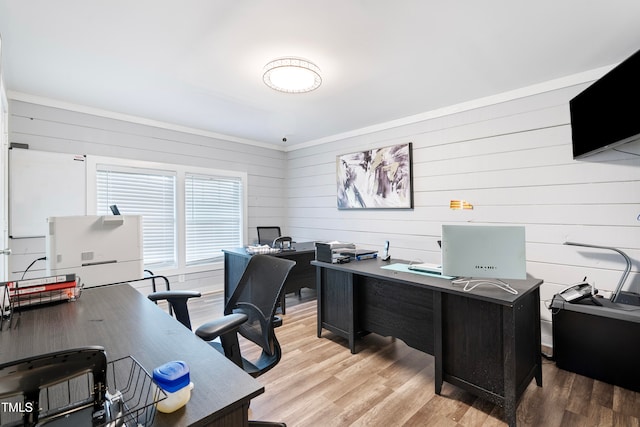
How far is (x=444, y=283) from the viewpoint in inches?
83.0

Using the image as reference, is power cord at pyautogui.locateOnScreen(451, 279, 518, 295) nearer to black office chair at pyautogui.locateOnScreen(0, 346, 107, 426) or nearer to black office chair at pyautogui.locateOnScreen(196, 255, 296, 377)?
black office chair at pyautogui.locateOnScreen(196, 255, 296, 377)

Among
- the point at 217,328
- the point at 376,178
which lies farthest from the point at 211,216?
the point at 217,328

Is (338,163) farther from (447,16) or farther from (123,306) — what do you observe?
(123,306)

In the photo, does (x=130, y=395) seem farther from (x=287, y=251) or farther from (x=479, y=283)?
(x=287, y=251)

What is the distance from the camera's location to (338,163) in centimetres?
473

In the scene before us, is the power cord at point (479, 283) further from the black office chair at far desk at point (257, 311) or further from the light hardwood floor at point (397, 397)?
the black office chair at far desk at point (257, 311)

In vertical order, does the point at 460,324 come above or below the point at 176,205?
below

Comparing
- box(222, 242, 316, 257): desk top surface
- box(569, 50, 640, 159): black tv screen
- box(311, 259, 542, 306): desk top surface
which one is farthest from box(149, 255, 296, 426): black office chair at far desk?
box(569, 50, 640, 159): black tv screen

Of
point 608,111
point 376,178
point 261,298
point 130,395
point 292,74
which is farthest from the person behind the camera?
point 376,178

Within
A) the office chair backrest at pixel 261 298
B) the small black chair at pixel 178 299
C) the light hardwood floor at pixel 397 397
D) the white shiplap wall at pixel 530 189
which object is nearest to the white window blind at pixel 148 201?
the light hardwood floor at pixel 397 397

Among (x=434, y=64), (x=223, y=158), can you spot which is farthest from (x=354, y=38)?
(x=223, y=158)

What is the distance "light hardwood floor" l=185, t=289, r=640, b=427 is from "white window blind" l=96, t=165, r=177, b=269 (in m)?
2.23

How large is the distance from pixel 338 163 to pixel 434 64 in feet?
7.63

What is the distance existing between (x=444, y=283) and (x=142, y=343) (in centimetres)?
186
